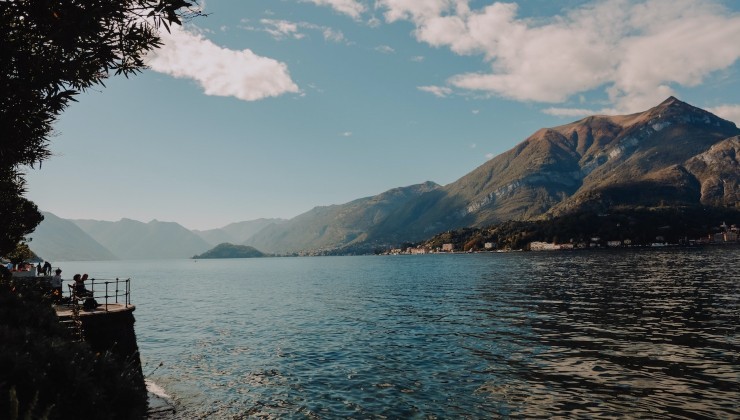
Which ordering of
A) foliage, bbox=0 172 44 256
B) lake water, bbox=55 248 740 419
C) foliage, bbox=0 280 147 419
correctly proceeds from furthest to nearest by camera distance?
foliage, bbox=0 172 44 256
lake water, bbox=55 248 740 419
foliage, bbox=0 280 147 419

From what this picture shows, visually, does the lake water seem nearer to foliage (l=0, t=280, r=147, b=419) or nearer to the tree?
foliage (l=0, t=280, r=147, b=419)

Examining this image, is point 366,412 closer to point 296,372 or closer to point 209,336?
point 296,372

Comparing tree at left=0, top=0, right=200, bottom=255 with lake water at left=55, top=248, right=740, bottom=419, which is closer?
tree at left=0, top=0, right=200, bottom=255

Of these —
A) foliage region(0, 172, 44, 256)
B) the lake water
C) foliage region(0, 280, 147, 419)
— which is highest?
foliage region(0, 172, 44, 256)

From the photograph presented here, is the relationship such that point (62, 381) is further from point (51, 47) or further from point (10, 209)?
point (10, 209)

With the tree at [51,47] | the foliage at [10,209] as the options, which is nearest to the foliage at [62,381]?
the tree at [51,47]

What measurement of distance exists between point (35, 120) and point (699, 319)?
48.2 m

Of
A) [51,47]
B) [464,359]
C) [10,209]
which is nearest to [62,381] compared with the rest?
[51,47]

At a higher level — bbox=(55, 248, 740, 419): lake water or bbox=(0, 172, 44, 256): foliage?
bbox=(0, 172, 44, 256): foliage

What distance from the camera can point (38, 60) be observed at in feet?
46.7

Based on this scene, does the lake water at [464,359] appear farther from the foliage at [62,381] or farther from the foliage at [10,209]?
the foliage at [10,209]

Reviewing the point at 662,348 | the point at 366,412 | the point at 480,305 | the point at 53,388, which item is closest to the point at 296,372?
the point at 366,412

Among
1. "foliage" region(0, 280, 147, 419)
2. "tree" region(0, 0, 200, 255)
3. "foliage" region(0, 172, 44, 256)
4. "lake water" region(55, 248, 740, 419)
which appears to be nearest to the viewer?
"foliage" region(0, 280, 147, 419)

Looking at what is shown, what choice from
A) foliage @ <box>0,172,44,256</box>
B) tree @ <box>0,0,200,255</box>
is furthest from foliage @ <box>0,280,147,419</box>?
foliage @ <box>0,172,44,256</box>
